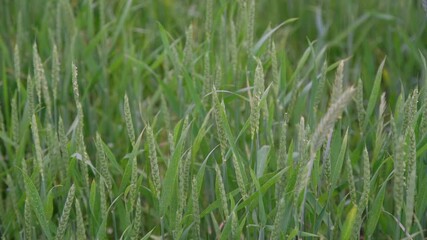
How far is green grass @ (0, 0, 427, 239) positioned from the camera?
1519 mm

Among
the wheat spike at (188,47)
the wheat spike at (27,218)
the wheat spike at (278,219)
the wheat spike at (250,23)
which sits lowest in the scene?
the wheat spike at (27,218)

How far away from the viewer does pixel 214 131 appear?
1.92m

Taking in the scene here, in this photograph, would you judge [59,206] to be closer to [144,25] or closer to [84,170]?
[84,170]

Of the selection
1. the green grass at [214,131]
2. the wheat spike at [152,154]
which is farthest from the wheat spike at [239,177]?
the wheat spike at [152,154]

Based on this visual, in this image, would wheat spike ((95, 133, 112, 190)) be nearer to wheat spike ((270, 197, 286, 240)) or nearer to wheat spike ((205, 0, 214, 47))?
wheat spike ((270, 197, 286, 240))

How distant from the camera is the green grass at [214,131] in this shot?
4.98ft

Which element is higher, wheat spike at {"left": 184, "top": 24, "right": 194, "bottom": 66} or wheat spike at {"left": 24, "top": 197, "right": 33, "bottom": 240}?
wheat spike at {"left": 184, "top": 24, "right": 194, "bottom": 66}

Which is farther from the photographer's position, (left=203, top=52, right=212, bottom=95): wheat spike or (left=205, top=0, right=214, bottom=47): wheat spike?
(left=205, top=0, right=214, bottom=47): wheat spike

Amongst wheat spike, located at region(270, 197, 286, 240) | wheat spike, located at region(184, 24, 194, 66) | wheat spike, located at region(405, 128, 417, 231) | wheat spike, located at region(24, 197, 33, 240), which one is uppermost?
wheat spike, located at region(184, 24, 194, 66)

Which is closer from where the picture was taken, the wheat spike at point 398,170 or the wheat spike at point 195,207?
the wheat spike at point 398,170

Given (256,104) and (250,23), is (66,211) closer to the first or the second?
(256,104)

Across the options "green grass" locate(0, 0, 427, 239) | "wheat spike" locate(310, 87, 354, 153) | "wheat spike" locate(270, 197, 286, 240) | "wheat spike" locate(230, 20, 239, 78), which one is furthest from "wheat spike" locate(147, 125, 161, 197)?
"wheat spike" locate(230, 20, 239, 78)

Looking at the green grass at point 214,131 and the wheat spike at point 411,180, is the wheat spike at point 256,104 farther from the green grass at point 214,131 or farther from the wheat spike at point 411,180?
the wheat spike at point 411,180

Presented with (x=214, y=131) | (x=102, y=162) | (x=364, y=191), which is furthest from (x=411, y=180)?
(x=214, y=131)
